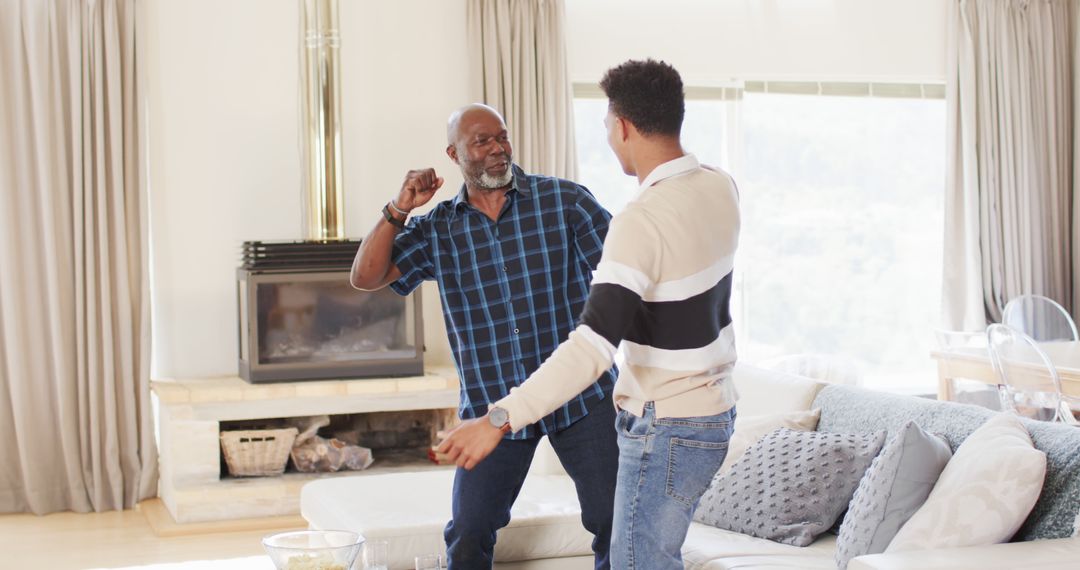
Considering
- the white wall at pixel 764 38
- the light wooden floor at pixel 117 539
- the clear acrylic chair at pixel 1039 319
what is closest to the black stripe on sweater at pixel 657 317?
the light wooden floor at pixel 117 539

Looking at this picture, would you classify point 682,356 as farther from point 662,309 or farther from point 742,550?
point 742,550

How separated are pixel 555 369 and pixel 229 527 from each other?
10.2ft

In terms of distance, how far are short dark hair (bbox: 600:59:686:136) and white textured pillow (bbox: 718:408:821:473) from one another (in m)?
1.39

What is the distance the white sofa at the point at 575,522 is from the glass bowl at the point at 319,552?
71 centimetres

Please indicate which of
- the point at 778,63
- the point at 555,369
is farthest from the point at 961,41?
the point at 555,369

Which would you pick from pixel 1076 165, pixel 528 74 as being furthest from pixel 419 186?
pixel 1076 165

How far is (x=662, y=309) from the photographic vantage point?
6.20 ft

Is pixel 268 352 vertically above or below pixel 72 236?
below

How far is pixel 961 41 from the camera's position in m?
6.18

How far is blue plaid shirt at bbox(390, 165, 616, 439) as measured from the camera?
8.63 feet

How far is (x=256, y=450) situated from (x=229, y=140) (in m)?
1.42

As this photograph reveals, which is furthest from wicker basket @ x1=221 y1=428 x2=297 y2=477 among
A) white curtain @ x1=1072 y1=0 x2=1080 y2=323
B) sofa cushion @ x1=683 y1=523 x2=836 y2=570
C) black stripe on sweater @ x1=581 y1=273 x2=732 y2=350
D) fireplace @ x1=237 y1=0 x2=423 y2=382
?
white curtain @ x1=1072 y1=0 x2=1080 y2=323

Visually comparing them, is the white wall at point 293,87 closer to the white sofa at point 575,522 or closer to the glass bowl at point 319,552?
the white sofa at point 575,522

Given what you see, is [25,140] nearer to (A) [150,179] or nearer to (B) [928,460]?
(A) [150,179]
